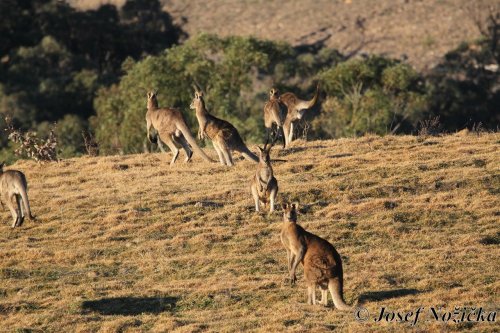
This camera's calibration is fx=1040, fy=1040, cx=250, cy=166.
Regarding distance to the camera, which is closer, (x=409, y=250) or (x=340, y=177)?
(x=409, y=250)

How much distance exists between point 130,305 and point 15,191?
5.01 metres

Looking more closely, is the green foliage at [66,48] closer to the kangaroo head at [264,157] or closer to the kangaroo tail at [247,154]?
the kangaroo tail at [247,154]

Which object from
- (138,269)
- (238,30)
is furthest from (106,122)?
(238,30)

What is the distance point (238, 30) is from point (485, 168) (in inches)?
2635

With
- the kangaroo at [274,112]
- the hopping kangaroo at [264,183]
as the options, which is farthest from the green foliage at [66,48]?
the hopping kangaroo at [264,183]

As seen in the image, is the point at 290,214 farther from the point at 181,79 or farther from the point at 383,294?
the point at 181,79

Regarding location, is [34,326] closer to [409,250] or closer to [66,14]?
[409,250]

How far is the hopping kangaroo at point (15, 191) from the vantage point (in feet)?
67.5

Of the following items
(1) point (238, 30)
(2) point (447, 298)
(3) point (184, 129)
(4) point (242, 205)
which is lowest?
(2) point (447, 298)

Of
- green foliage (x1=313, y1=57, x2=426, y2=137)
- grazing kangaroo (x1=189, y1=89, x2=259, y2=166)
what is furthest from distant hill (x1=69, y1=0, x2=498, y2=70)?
grazing kangaroo (x1=189, y1=89, x2=259, y2=166)

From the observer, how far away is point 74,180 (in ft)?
83.4

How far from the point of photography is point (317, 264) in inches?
599

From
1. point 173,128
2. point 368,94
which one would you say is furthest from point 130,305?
point 368,94

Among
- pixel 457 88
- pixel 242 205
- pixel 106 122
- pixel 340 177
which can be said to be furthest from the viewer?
pixel 457 88
